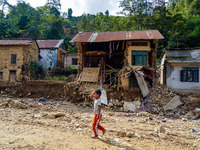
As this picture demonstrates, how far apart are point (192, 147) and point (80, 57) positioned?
13784 mm

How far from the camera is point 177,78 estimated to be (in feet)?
50.6

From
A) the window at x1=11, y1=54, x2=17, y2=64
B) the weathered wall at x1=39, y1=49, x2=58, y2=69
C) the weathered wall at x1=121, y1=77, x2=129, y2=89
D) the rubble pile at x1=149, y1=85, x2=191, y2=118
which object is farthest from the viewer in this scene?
the weathered wall at x1=39, y1=49, x2=58, y2=69

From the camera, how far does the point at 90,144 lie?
12.9 feet

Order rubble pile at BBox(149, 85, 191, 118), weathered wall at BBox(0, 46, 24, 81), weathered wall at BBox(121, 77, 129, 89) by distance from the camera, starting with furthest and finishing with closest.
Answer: weathered wall at BBox(0, 46, 24, 81)
weathered wall at BBox(121, 77, 129, 89)
rubble pile at BBox(149, 85, 191, 118)

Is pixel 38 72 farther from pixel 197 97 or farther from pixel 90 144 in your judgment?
pixel 197 97

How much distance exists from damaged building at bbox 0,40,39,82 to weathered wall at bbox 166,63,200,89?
60.9 ft

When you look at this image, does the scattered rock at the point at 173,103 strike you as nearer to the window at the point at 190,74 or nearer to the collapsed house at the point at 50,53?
the window at the point at 190,74

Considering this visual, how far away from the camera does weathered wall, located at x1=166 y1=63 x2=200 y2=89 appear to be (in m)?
14.9

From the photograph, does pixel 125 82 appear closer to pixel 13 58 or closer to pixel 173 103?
Answer: pixel 173 103

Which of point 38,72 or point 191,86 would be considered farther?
point 38,72

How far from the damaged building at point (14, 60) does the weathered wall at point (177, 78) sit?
Result: 60.9 ft

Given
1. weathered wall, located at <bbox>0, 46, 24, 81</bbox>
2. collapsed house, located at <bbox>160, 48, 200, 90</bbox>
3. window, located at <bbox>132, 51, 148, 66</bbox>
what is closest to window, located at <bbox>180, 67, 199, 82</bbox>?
collapsed house, located at <bbox>160, 48, 200, 90</bbox>

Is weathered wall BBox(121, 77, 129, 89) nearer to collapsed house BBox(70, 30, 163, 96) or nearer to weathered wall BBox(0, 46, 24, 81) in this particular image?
collapsed house BBox(70, 30, 163, 96)

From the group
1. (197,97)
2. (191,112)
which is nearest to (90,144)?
(191,112)
